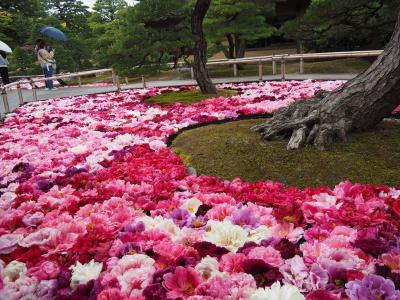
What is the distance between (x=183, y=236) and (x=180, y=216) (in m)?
0.35

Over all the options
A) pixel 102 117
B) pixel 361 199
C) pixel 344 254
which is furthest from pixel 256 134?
pixel 102 117

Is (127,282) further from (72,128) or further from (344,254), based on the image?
(72,128)

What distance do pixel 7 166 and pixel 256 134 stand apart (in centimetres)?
304

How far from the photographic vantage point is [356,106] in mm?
4195

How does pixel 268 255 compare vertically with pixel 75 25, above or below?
below

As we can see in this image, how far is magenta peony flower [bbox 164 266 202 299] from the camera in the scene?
6.52 ft

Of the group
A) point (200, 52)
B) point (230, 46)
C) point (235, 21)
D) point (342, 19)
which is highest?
point (235, 21)

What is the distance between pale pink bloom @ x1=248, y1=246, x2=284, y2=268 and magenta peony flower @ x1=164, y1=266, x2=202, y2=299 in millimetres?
359

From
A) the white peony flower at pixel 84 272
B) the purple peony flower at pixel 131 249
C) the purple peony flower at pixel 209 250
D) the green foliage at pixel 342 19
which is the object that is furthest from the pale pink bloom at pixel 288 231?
the green foliage at pixel 342 19

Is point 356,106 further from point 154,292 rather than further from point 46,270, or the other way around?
point 46,270

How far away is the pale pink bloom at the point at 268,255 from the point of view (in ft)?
7.02

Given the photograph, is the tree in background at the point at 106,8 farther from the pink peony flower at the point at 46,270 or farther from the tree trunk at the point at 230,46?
the pink peony flower at the point at 46,270

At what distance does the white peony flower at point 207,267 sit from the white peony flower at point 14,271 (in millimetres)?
1003

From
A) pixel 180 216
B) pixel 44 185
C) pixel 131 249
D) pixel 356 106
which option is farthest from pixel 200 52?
pixel 131 249
